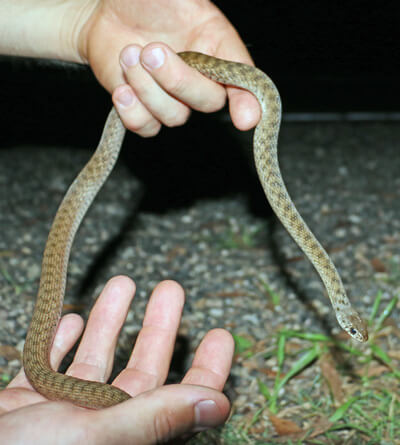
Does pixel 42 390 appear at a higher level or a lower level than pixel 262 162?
lower

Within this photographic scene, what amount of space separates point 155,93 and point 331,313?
2.27 metres

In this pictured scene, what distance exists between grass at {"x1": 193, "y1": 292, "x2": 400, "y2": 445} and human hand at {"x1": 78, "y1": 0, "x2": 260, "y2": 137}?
1699mm

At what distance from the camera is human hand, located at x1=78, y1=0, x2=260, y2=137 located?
2.70m

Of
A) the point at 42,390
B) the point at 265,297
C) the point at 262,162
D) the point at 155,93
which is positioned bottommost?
the point at 265,297

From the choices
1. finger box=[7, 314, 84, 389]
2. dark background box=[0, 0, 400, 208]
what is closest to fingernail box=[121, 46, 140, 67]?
finger box=[7, 314, 84, 389]

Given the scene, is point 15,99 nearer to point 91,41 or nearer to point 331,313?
point 91,41

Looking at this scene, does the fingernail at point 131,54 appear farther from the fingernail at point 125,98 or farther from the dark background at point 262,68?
the dark background at point 262,68

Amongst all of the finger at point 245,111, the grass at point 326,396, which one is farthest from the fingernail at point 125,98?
the grass at point 326,396

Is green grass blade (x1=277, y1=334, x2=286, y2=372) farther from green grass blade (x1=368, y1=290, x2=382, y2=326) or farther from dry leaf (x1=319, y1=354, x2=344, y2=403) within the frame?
green grass blade (x1=368, y1=290, x2=382, y2=326)

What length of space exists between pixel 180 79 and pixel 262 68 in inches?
110

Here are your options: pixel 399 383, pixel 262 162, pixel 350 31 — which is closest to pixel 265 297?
Result: pixel 399 383

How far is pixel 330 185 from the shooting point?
245 inches

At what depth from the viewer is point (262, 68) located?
205 inches

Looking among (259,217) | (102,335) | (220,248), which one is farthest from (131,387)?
(259,217)
